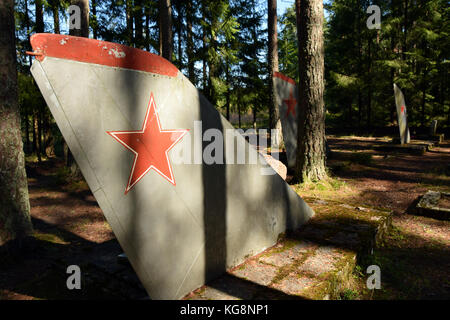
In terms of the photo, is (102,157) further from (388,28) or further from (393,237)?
(388,28)

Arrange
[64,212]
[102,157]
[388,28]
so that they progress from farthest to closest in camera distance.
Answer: [388,28] < [64,212] < [102,157]

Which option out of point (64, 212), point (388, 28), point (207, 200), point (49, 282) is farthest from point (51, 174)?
point (388, 28)

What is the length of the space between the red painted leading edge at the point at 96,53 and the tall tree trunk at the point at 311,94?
4.90m

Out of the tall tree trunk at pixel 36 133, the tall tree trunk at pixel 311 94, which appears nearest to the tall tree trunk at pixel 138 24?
the tall tree trunk at pixel 36 133

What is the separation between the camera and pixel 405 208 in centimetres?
556

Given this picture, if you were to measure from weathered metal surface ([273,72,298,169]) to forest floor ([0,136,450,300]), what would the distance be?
152 centimetres

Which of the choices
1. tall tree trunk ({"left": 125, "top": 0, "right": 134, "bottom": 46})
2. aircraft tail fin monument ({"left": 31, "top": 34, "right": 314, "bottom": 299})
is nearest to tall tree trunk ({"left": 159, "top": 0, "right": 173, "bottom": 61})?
tall tree trunk ({"left": 125, "top": 0, "right": 134, "bottom": 46})

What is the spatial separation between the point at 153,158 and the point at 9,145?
9.32ft

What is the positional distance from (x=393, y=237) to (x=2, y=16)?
6012 mm

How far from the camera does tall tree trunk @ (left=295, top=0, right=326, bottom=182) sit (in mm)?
6395

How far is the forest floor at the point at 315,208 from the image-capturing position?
2670 millimetres

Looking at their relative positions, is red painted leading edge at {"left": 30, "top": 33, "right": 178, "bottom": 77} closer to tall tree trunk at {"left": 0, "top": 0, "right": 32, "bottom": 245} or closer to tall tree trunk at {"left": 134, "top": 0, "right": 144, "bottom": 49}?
tall tree trunk at {"left": 0, "top": 0, "right": 32, "bottom": 245}
